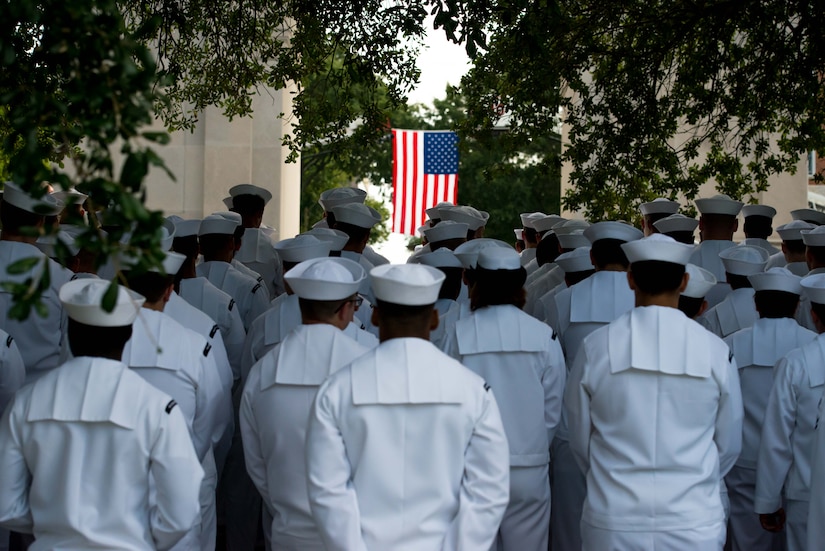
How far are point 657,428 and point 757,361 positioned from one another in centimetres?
162

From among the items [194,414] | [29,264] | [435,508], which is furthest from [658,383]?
[29,264]

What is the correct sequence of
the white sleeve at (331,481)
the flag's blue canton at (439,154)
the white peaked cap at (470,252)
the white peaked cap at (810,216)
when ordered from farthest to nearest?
the flag's blue canton at (439,154) → the white peaked cap at (810,216) → the white peaked cap at (470,252) → the white sleeve at (331,481)

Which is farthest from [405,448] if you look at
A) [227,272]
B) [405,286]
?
[227,272]

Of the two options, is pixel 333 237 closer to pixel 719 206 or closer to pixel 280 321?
pixel 280 321

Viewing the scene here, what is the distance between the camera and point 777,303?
5914 mm

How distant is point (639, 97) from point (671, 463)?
6215 mm

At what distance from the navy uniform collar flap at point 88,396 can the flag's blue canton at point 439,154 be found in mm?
18216

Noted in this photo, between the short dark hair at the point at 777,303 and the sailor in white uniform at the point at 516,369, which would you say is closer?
the sailor in white uniform at the point at 516,369

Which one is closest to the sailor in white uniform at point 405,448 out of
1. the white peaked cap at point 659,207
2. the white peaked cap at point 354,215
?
the white peaked cap at point 354,215

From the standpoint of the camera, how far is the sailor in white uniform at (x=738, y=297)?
6.76 metres

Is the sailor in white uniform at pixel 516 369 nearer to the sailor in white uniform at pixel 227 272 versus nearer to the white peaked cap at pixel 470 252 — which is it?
the white peaked cap at pixel 470 252

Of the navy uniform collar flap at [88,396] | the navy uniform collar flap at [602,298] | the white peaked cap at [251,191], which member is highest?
the white peaked cap at [251,191]

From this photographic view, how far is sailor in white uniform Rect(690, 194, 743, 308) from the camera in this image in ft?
27.1

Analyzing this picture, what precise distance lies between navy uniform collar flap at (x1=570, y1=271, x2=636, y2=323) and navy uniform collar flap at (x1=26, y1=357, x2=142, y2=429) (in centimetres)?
330
